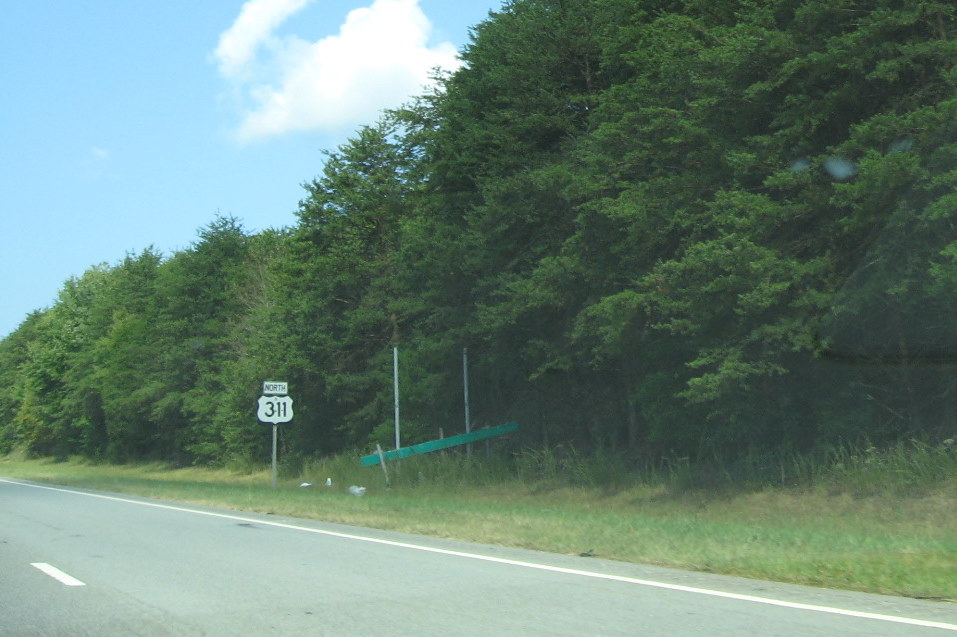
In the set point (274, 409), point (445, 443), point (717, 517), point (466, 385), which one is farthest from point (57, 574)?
point (466, 385)

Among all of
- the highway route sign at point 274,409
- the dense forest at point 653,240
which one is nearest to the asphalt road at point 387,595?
the dense forest at point 653,240

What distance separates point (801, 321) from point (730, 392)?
2.38 meters

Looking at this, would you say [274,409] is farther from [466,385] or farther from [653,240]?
[653,240]

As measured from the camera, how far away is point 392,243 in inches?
1848

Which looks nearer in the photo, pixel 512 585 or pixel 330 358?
pixel 512 585

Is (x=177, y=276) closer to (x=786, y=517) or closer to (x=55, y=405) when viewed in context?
(x=55, y=405)

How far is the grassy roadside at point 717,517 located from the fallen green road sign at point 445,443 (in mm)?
1227

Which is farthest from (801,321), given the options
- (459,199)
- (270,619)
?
(459,199)

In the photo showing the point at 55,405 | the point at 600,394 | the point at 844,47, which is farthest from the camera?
the point at 55,405

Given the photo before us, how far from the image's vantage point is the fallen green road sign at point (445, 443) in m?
33.6

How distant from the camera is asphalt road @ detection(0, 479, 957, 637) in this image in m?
8.21

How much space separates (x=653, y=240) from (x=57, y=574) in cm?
1670

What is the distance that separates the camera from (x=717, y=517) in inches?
800

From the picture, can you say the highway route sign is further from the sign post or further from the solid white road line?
the solid white road line
